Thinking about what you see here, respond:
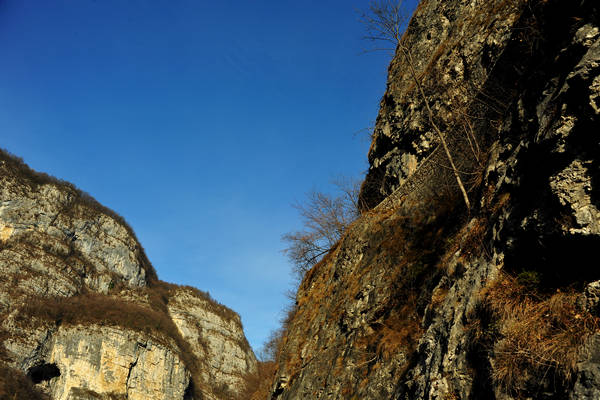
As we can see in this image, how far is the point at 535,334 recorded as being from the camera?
4434mm

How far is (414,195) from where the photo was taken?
12383 mm

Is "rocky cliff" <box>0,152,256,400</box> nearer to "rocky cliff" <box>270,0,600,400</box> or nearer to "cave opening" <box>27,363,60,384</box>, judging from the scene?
"cave opening" <box>27,363,60,384</box>

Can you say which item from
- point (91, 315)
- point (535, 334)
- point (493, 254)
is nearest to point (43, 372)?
point (91, 315)

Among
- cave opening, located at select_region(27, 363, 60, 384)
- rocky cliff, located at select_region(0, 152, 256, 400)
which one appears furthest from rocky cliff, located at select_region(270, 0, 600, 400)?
cave opening, located at select_region(27, 363, 60, 384)

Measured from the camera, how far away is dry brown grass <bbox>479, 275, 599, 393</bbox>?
13.2 ft

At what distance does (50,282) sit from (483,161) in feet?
290

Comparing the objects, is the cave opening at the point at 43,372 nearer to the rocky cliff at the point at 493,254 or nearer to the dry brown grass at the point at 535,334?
the rocky cliff at the point at 493,254

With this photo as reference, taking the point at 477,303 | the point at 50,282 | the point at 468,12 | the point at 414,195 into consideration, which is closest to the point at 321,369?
the point at 414,195

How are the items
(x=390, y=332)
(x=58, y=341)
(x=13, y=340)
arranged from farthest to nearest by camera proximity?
1. (x=58, y=341)
2. (x=13, y=340)
3. (x=390, y=332)

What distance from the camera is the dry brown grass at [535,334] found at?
402 centimetres

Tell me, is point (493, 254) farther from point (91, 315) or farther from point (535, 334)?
point (91, 315)

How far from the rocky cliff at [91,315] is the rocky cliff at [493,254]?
61.9 metres

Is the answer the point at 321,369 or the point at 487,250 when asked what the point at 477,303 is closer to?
the point at 487,250

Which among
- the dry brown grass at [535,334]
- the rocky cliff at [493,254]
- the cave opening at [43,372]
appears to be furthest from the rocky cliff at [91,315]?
the dry brown grass at [535,334]
